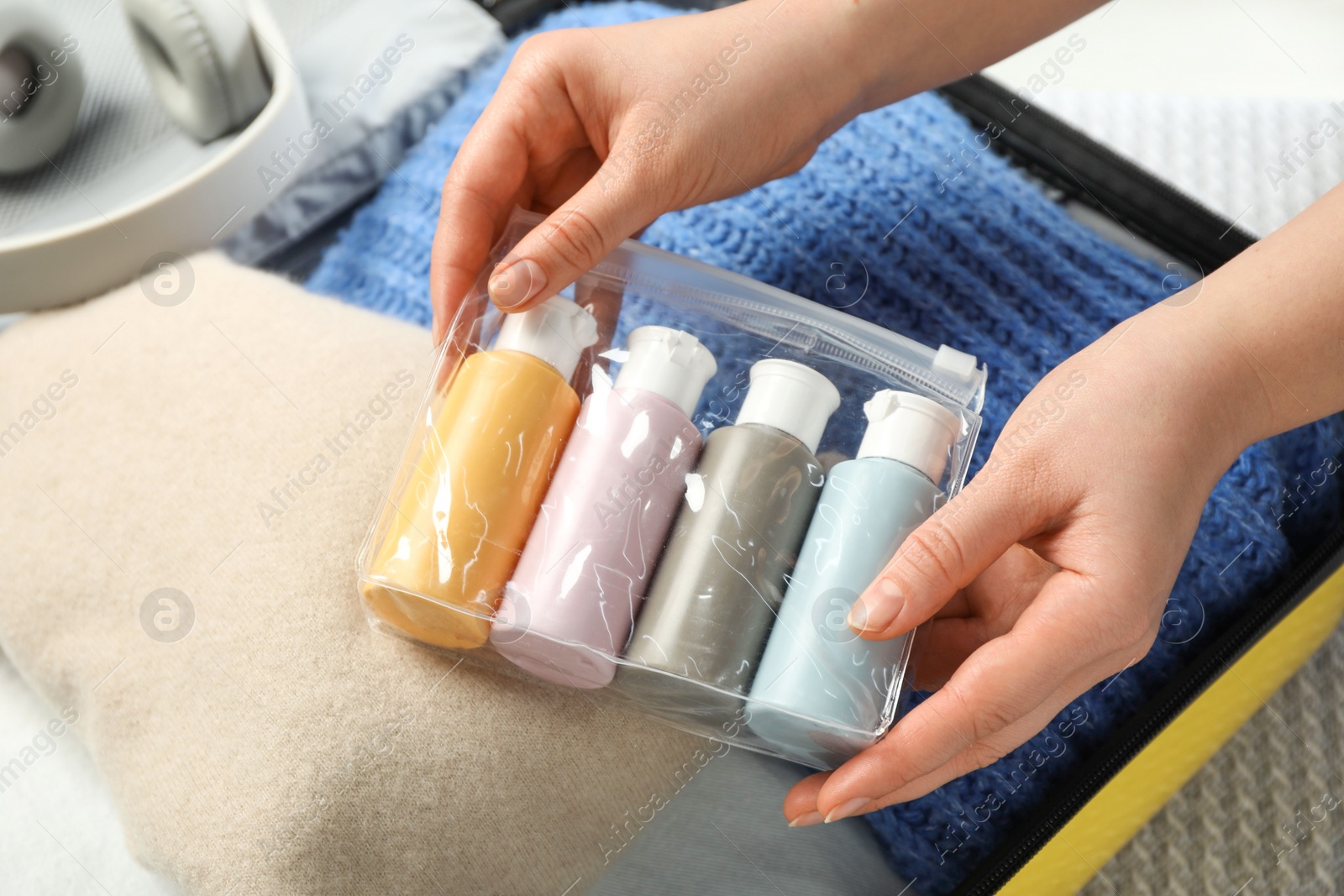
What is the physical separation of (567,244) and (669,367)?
0.09 m

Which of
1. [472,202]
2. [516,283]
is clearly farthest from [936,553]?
A: [472,202]

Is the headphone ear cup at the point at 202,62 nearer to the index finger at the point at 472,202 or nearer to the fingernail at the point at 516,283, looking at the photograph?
the index finger at the point at 472,202

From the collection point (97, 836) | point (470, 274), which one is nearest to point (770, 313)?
point (470, 274)

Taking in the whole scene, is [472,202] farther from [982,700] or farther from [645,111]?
[982,700]

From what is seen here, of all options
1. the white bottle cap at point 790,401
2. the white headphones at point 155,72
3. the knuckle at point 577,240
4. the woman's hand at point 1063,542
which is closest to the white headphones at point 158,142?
the white headphones at point 155,72

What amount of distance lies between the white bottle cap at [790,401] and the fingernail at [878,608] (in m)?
0.08

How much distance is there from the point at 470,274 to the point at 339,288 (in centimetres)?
21

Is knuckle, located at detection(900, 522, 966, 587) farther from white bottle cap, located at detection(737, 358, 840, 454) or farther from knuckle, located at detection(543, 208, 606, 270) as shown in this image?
knuckle, located at detection(543, 208, 606, 270)

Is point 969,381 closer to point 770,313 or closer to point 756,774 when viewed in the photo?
point 770,313

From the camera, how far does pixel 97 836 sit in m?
0.53

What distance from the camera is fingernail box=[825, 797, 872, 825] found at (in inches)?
16.7

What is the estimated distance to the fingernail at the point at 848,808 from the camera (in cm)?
42

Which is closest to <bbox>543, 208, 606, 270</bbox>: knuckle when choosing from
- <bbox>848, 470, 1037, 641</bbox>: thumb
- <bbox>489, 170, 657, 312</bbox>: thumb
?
<bbox>489, 170, 657, 312</bbox>: thumb

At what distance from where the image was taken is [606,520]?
0.41m
